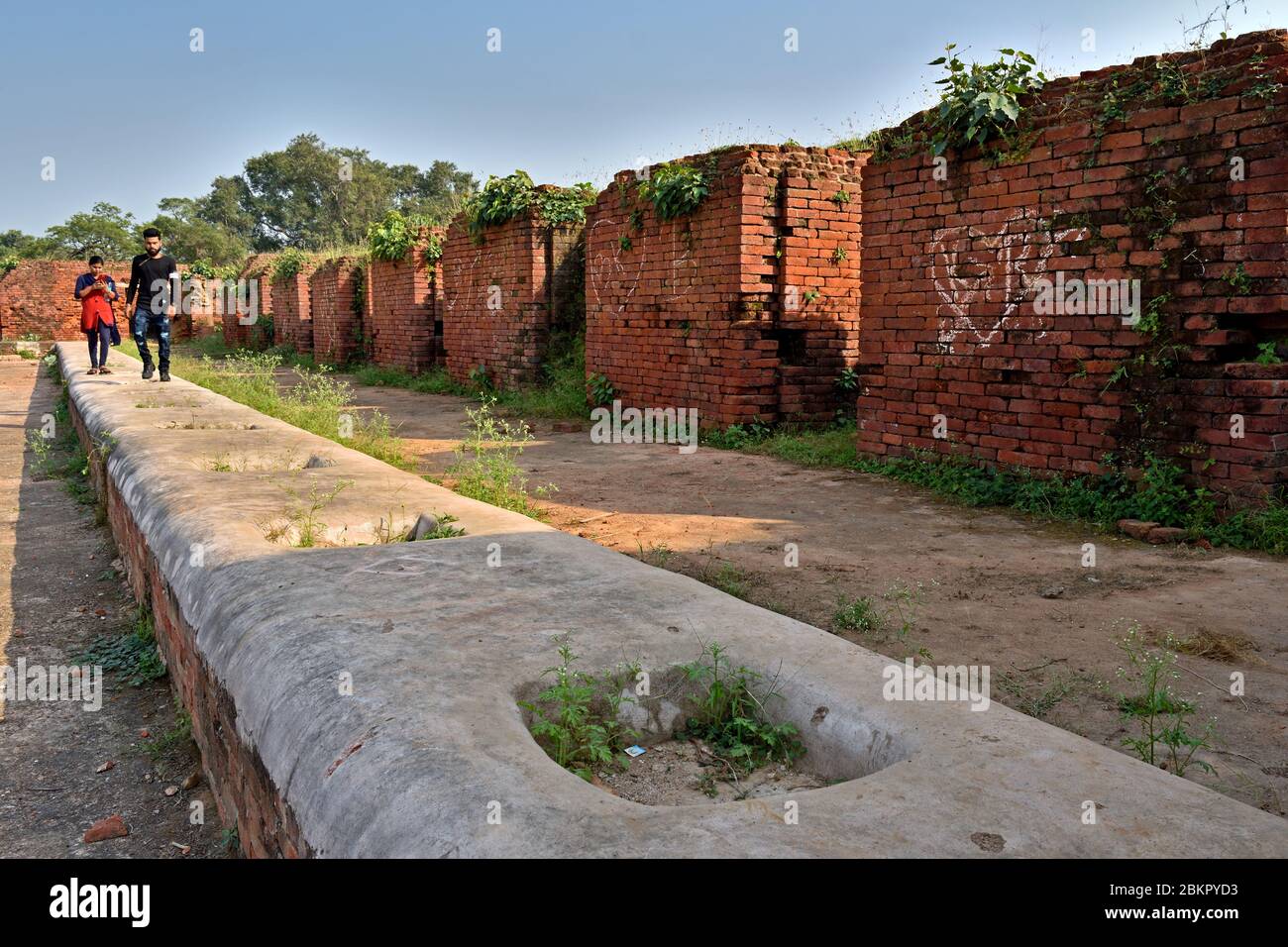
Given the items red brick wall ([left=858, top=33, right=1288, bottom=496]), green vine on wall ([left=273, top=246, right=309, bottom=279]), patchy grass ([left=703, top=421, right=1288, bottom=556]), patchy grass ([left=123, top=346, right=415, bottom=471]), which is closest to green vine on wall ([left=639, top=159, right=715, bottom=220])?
red brick wall ([left=858, top=33, right=1288, bottom=496])

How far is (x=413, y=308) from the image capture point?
15.9 meters

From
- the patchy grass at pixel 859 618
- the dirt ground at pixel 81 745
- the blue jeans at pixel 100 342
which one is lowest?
the dirt ground at pixel 81 745

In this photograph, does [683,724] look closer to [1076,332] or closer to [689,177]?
[1076,332]

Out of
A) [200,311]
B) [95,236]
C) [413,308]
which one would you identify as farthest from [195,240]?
[413,308]

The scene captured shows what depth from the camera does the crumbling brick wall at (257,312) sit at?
25078 millimetres

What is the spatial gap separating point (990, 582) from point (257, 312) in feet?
81.0

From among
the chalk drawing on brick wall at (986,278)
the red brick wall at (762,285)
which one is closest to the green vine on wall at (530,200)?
the red brick wall at (762,285)

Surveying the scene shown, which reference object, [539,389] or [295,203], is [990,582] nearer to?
[539,389]

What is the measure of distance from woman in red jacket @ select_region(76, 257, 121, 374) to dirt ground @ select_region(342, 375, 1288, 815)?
7048 mm

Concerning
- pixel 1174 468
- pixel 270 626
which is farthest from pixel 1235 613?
pixel 270 626

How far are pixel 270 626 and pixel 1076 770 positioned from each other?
1.93 m

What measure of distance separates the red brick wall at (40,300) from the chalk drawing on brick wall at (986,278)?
26.8 metres

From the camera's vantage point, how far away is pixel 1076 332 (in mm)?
5664

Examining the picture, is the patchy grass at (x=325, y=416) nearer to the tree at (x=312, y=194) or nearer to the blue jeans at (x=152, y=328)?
the blue jeans at (x=152, y=328)
